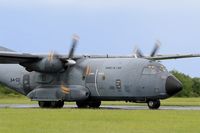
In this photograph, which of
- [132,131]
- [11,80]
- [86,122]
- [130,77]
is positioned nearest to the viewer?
[132,131]

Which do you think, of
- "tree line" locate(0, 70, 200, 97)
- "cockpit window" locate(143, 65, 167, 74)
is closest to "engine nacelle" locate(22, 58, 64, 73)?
→ "cockpit window" locate(143, 65, 167, 74)

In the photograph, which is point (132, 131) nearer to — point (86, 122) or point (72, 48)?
point (86, 122)

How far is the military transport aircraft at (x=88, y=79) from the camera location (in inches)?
1437

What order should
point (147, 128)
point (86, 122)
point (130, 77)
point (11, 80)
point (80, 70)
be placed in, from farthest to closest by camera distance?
point (11, 80)
point (80, 70)
point (130, 77)
point (86, 122)
point (147, 128)

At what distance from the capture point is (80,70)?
39.7 meters

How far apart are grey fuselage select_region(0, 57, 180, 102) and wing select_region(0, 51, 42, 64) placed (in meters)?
1.66

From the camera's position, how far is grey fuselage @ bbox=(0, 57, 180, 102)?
120 ft

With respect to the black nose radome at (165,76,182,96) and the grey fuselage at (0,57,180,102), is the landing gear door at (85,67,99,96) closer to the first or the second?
the grey fuselage at (0,57,180,102)

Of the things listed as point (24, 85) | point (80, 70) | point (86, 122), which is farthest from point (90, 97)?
point (86, 122)

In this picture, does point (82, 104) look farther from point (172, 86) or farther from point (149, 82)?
point (172, 86)

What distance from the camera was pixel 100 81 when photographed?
38.5 metres

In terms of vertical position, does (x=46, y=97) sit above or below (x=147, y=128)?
below

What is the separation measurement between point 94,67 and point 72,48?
2.44m

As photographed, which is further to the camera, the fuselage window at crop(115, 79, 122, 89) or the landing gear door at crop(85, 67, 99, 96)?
the landing gear door at crop(85, 67, 99, 96)
